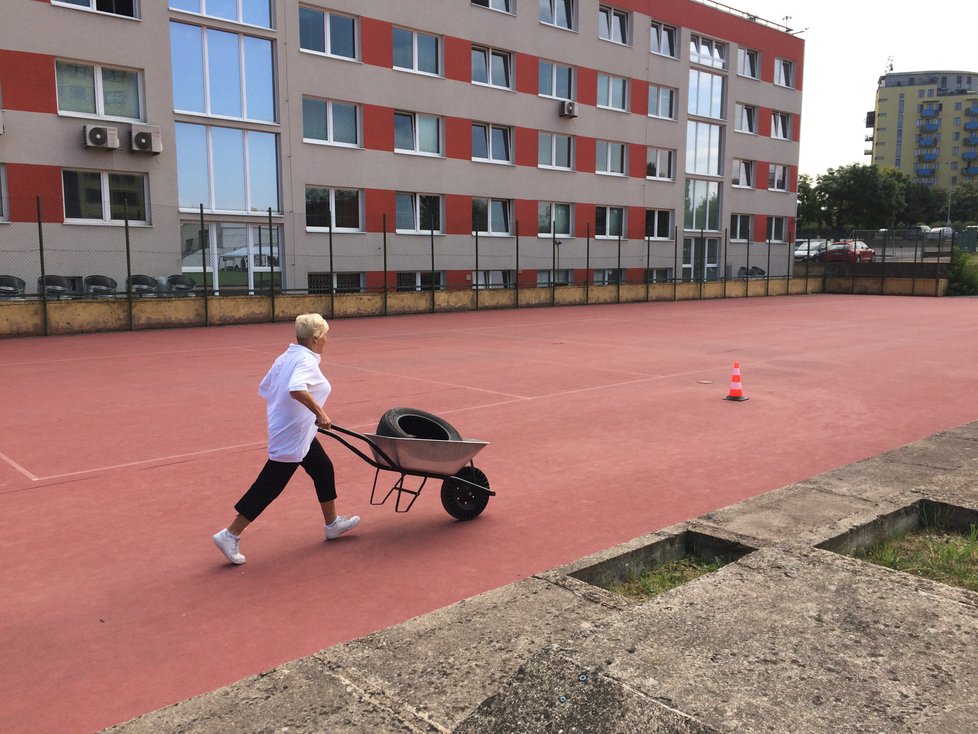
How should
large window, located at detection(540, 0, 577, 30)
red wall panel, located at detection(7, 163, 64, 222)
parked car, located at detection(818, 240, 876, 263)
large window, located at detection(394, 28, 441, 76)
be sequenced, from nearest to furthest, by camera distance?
1. red wall panel, located at detection(7, 163, 64, 222)
2. large window, located at detection(394, 28, 441, 76)
3. large window, located at detection(540, 0, 577, 30)
4. parked car, located at detection(818, 240, 876, 263)

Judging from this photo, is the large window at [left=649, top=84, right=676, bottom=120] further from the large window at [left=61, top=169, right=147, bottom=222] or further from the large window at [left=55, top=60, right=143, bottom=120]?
the large window at [left=61, top=169, right=147, bottom=222]

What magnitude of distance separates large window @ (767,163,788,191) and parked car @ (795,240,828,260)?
13.4ft

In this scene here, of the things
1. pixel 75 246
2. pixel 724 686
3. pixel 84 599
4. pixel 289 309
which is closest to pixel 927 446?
pixel 724 686

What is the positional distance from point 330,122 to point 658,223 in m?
18.0

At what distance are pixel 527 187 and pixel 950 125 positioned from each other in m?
157

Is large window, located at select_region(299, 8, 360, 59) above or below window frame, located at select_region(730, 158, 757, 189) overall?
above

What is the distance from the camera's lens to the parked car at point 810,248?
48.9m

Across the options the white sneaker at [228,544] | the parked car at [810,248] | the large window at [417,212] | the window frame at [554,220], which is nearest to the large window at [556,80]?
the window frame at [554,220]

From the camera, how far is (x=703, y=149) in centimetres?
4025

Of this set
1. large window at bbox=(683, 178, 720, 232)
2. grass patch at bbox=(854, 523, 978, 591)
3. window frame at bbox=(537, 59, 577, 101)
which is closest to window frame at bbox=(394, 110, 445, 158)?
window frame at bbox=(537, 59, 577, 101)

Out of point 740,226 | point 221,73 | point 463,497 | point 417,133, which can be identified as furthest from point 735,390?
point 740,226

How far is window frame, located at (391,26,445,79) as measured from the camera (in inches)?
1087

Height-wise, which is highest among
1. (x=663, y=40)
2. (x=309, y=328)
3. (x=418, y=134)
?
(x=663, y=40)

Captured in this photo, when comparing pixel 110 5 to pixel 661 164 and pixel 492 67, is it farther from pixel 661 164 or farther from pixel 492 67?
pixel 661 164
